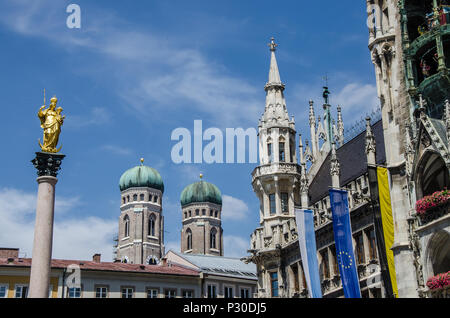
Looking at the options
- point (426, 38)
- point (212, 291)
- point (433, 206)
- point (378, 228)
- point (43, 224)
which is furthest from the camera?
point (212, 291)

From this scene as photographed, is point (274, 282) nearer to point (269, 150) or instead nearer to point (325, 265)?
point (325, 265)

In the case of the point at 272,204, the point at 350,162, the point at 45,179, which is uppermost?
the point at 350,162

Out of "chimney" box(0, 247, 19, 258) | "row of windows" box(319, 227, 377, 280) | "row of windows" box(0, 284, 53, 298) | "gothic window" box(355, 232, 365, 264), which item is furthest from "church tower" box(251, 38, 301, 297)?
"chimney" box(0, 247, 19, 258)

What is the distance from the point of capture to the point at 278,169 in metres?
60.2

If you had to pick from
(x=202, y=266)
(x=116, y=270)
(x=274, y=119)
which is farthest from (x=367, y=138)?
(x=202, y=266)

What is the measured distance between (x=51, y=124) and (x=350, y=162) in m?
23.9

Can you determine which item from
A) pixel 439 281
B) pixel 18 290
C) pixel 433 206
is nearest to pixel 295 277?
pixel 433 206

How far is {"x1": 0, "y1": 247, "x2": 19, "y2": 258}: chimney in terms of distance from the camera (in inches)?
3044

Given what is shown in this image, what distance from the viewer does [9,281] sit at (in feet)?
231

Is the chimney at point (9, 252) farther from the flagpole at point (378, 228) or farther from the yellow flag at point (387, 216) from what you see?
the yellow flag at point (387, 216)

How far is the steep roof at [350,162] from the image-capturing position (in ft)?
178

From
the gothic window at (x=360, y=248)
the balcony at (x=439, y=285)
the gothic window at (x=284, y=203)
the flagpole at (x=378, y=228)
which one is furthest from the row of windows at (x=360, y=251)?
the balcony at (x=439, y=285)

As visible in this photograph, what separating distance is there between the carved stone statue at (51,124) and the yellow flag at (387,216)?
19.7m

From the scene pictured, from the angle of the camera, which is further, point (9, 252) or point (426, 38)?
point (9, 252)
